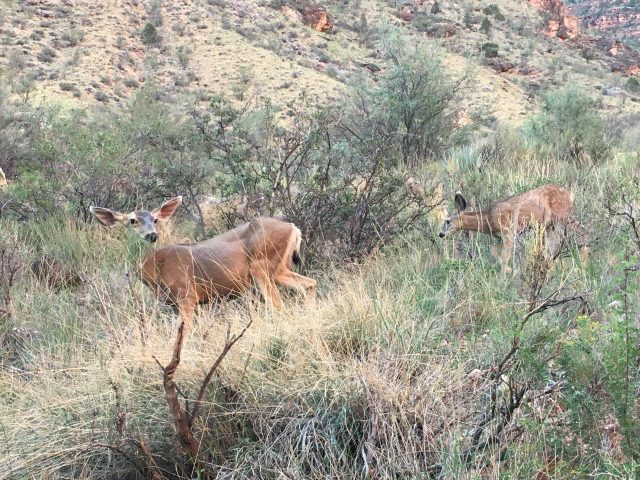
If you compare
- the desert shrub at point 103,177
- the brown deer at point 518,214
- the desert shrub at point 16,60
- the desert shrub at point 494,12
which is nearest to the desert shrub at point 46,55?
the desert shrub at point 16,60

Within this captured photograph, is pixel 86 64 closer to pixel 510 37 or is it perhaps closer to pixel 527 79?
pixel 527 79

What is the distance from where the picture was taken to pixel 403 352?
4.16m

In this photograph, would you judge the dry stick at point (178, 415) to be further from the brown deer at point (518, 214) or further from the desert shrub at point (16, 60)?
the desert shrub at point (16, 60)

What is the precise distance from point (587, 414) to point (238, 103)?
106ft

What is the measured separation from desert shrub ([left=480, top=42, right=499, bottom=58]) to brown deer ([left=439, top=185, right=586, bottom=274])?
1801 inches

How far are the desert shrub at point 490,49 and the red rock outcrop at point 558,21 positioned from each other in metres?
14.3

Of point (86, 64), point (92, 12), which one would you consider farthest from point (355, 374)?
point (92, 12)

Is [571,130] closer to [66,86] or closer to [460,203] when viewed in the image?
[460,203]

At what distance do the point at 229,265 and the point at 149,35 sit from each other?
130 ft

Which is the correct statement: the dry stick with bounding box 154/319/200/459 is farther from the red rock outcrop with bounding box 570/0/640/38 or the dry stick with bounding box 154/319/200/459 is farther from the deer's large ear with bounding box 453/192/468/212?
the red rock outcrop with bounding box 570/0/640/38

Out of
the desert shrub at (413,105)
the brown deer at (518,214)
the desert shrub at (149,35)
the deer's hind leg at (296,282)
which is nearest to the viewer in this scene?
the deer's hind leg at (296,282)

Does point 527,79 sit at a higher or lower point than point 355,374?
lower

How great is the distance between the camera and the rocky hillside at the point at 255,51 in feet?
119

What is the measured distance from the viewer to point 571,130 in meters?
13.7
